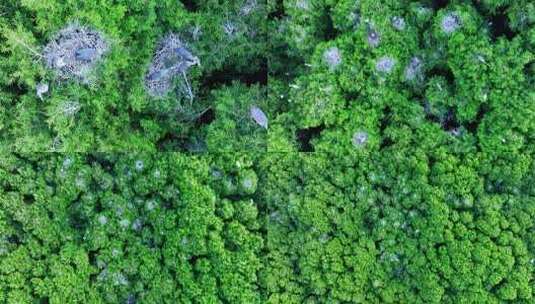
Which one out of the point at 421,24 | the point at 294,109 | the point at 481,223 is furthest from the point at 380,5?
the point at 481,223

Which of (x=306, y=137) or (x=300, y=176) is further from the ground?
(x=306, y=137)

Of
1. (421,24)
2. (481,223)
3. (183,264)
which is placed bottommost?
(183,264)

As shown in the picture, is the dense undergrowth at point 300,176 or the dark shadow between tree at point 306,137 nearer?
the dense undergrowth at point 300,176

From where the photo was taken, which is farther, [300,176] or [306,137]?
[306,137]

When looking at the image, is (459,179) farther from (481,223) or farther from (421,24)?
(421,24)

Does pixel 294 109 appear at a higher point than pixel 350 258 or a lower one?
higher

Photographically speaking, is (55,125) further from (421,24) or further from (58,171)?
(421,24)

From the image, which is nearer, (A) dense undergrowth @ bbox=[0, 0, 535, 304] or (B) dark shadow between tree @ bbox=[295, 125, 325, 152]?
(A) dense undergrowth @ bbox=[0, 0, 535, 304]
